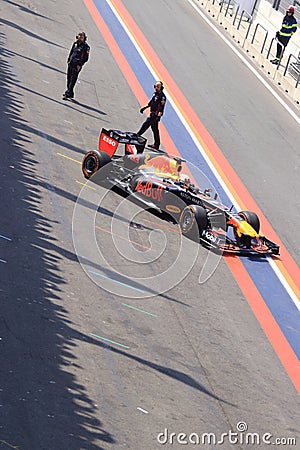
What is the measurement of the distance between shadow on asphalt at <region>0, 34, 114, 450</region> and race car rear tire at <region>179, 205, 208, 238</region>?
9.56 feet

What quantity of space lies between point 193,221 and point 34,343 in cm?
646

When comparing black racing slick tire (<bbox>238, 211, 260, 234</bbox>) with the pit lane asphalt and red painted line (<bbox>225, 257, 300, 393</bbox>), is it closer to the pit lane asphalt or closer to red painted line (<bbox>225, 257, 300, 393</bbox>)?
red painted line (<bbox>225, 257, 300, 393</bbox>)

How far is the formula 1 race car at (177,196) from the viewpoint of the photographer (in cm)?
1856

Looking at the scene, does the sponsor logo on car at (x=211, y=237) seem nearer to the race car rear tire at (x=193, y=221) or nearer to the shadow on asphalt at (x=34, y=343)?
the race car rear tire at (x=193, y=221)

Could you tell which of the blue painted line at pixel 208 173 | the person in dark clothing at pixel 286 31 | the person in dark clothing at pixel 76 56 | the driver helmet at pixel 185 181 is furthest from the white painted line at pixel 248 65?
the driver helmet at pixel 185 181

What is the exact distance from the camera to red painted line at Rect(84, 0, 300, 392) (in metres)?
15.7

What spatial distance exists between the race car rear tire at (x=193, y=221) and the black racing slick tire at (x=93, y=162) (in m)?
2.45

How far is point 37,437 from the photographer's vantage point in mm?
10578

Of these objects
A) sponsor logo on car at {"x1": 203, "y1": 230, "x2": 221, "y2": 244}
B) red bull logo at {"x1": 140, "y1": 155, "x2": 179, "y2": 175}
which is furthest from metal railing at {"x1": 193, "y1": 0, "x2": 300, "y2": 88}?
sponsor logo on car at {"x1": 203, "y1": 230, "x2": 221, "y2": 244}

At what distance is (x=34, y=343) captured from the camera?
12.6 m

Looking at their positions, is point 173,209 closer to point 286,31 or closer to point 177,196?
point 177,196

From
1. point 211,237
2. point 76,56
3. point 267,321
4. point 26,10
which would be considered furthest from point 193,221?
point 26,10

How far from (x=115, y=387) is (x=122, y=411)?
22.4 inches

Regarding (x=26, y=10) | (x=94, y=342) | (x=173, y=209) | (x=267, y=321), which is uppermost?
(x=94, y=342)
